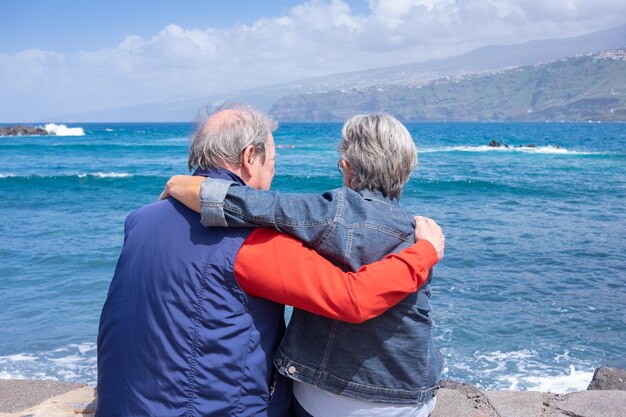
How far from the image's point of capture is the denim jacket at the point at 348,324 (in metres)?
1.98

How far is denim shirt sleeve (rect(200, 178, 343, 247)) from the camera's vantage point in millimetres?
1966

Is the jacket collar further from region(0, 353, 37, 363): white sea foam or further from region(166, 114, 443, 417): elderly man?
region(0, 353, 37, 363): white sea foam

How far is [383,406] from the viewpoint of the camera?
2.18 m

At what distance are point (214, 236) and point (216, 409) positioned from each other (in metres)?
0.58

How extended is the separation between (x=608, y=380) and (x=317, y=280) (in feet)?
14.6

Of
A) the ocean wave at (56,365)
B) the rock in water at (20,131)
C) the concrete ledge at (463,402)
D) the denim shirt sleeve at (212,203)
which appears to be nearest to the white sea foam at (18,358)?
the ocean wave at (56,365)

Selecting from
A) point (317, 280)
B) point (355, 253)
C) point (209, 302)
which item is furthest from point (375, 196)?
point (209, 302)

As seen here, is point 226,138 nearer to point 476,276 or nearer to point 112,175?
point 476,276

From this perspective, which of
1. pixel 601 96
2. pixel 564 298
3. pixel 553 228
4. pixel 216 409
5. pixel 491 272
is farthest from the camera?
pixel 601 96

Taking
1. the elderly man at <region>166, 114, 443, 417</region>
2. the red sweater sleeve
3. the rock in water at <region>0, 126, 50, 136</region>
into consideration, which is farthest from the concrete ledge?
the rock in water at <region>0, 126, 50, 136</region>

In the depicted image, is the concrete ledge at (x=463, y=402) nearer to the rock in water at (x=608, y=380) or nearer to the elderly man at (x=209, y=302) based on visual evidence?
the elderly man at (x=209, y=302)

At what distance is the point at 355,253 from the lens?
204 cm

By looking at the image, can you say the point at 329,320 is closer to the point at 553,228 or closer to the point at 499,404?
the point at 499,404

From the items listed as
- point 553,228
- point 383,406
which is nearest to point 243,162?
point 383,406
